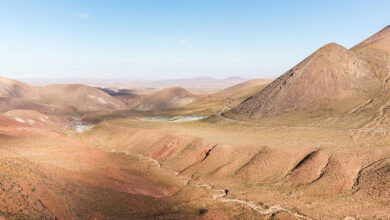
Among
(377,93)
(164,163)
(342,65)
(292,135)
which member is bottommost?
(164,163)

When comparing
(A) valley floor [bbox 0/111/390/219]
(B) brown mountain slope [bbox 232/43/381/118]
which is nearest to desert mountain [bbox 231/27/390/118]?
(B) brown mountain slope [bbox 232/43/381/118]

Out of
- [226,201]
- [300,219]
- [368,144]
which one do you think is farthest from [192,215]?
[368,144]

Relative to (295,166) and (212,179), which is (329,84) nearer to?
(295,166)

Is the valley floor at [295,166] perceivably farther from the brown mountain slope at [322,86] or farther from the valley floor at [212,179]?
the brown mountain slope at [322,86]

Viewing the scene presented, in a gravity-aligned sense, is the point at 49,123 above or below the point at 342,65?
below

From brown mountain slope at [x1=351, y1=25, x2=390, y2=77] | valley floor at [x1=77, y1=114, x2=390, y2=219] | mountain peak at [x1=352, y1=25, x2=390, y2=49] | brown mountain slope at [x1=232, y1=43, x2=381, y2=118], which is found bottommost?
→ valley floor at [x1=77, y1=114, x2=390, y2=219]

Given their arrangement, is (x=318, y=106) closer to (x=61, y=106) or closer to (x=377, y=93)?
(x=377, y=93)

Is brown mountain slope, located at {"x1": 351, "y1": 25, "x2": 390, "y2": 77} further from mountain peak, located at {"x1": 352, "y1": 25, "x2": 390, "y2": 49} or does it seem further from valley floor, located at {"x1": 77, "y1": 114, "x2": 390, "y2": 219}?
valley floor, located at {"x1": 77, "y1": 114, "x2": 390, "y2": 219}
